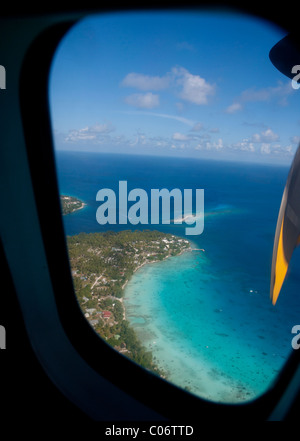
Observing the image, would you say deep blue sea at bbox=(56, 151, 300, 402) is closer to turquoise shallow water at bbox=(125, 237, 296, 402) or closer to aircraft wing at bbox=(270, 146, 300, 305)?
turquoise shallow water at bbox=(125, 237, 296, 402)

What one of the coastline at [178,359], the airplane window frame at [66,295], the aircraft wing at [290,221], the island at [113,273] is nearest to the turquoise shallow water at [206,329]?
the coastline at [178,359]

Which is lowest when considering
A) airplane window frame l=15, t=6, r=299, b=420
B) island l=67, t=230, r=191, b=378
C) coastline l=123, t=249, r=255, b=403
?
coastline l=123, t=249, r=255, b=403

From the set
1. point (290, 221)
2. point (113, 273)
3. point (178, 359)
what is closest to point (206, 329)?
point (178, 359)

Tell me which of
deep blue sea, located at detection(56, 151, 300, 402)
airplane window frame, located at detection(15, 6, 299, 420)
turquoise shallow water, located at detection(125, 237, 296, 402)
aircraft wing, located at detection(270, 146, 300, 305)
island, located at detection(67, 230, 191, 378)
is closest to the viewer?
airplane window frame, located at detection(15, 6, 299, 420)

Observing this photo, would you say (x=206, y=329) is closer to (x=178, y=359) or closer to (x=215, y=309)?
(x=215, y=309)

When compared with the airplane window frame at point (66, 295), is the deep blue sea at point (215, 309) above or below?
below

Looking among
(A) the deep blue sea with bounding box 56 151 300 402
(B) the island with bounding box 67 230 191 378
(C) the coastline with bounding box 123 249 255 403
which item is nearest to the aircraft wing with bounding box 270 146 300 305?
(A) the deep blue sea with bounding box 56 151 300 402

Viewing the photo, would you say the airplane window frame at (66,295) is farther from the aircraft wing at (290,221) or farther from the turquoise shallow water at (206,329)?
the turquoise shallow water at (206,329)
